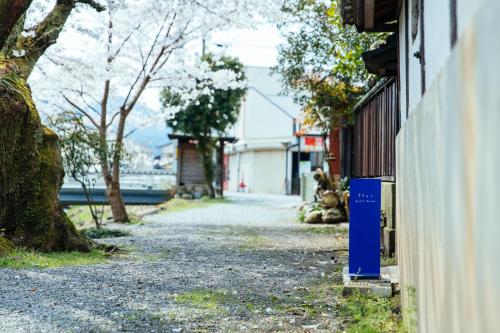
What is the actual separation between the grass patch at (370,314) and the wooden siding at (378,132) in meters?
3.30

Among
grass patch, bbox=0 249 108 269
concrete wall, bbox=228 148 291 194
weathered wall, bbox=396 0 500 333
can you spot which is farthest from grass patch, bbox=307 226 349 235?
concrete wall, bbox=228 148 291 194

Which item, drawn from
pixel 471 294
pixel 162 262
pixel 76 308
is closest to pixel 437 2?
pixel 471 294

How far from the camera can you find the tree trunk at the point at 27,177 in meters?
7.32

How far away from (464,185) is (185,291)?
14.1ft

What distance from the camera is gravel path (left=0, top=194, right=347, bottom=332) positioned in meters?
4.52

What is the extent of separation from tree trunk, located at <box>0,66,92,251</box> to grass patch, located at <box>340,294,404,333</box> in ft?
14.8

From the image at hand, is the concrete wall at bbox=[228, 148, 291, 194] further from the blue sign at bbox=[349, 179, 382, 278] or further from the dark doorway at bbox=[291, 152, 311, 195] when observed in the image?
the blue sign at bbox=[349, 179, 382, 278]

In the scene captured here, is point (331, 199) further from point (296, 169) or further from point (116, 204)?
point (296, 169)

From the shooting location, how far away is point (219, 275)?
6844 millimetres

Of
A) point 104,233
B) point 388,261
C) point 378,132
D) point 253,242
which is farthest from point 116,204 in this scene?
point 388,261

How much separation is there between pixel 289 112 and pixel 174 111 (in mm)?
16779

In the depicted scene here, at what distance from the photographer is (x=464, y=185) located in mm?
1945

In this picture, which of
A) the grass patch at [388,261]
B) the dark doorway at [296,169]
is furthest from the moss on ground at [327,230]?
the dark doorway at [296,169]

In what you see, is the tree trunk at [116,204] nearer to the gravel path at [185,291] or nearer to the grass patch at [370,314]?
the gravel path at [185,291]
